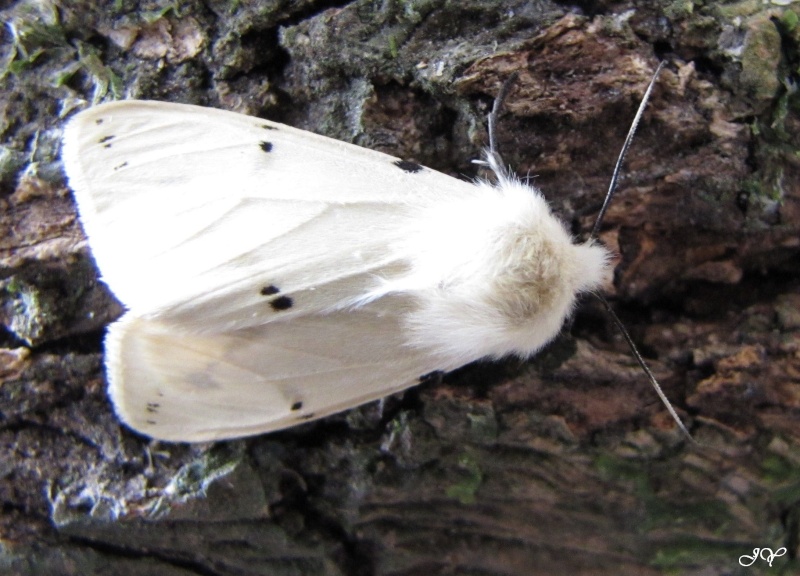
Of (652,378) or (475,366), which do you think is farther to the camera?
(475,366)

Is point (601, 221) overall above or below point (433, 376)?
above

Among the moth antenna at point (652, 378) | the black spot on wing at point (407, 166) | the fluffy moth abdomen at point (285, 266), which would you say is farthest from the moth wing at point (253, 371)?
the moth antenna at point (652, 378)

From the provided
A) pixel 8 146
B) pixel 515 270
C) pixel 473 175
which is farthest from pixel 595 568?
pixel 8 146

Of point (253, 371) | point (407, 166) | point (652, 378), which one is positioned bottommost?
point (652, 378)

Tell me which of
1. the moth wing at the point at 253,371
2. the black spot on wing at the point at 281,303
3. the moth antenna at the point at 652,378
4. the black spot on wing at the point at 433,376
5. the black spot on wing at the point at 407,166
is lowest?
the moth antenna at the point at 652,378

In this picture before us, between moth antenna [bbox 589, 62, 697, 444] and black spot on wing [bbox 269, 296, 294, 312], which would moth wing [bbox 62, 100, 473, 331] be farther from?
moth antenna [bbox 589, 62, 697, 444]

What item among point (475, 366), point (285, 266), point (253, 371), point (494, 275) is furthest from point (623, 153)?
point (253, 371)

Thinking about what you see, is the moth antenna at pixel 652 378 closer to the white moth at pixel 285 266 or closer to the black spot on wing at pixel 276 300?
the white moth at pixel 285 266

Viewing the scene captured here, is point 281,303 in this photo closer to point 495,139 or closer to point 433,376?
point 433,376

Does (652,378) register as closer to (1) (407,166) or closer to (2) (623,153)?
(2) (623,153)
